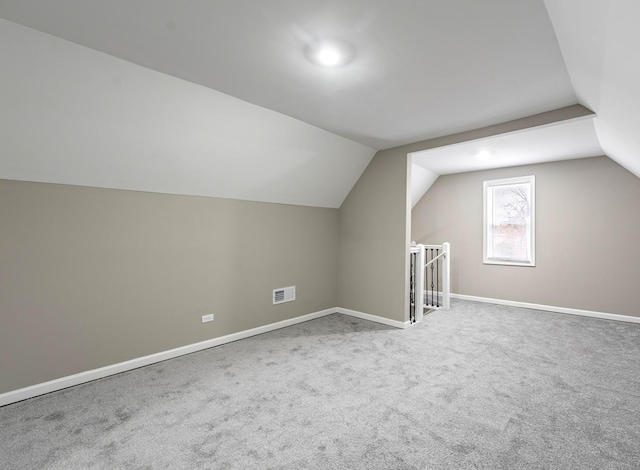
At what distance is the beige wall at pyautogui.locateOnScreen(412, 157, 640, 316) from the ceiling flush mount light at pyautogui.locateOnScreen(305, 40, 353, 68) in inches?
178

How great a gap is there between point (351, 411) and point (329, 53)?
2470 millimetres

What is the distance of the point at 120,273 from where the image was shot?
2.81 metres

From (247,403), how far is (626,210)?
5.57 metres

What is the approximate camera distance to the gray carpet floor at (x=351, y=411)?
173 cm

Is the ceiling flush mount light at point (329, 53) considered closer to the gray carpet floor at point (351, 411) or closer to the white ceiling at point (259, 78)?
the white ceiling at point (259, 78)

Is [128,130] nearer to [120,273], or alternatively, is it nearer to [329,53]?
[120,273]

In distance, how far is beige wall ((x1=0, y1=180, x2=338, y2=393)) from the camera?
7.70 feet

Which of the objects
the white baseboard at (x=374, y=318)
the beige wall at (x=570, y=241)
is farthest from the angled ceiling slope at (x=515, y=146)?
the white baseboard at (x=374, y=318)

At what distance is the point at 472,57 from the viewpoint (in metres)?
2.07

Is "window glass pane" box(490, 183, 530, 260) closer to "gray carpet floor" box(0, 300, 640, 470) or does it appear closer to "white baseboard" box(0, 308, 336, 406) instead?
"gray carpet floor" box(0, 300, 640, 470)

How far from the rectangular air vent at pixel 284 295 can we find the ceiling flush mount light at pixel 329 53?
2807mm

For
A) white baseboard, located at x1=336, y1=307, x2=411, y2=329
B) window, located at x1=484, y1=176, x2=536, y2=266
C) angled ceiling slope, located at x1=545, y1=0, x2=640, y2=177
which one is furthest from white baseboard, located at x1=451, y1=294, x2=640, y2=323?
angled ceiling slope, located at x1=545, y1=0, x2=640, y2=177

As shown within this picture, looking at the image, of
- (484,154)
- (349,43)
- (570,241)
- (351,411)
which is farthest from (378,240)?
(570,241)

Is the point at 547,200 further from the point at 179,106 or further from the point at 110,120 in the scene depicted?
the point at 110,120
